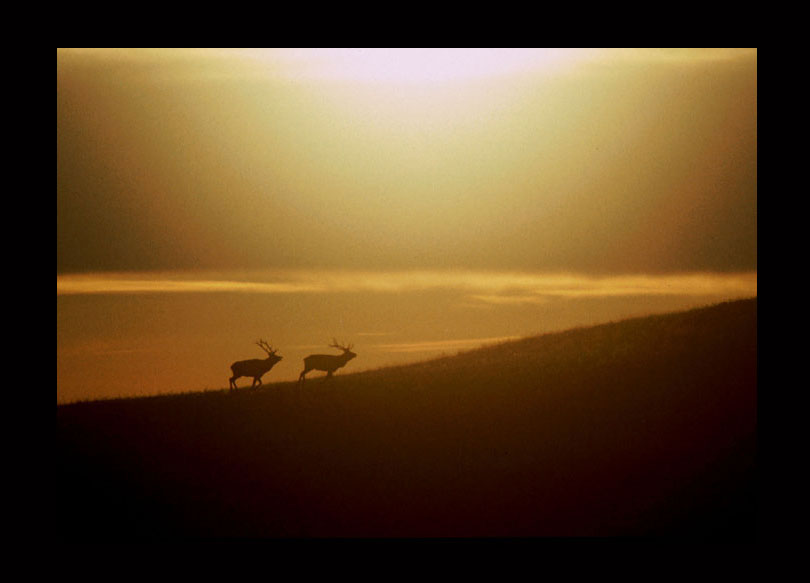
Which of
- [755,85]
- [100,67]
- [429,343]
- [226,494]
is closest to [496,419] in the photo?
[429,343]

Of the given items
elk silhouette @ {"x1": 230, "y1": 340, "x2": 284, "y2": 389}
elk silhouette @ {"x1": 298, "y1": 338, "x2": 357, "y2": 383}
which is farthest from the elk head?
elk silhouette @ {"x1": 298, "y1": 338, "x2": 357, "y2": 383}

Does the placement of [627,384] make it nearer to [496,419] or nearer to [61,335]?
[496,419]

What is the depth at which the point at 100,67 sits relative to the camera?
695 centimetres

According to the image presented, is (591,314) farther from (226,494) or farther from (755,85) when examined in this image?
(226,494)

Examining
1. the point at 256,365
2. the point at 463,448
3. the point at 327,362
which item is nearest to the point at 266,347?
the point at 256,365

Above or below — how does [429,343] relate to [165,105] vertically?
below

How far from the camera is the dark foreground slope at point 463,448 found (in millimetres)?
6949

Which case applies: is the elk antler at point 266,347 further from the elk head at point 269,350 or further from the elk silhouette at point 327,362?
the elk silhouette at point 327,362

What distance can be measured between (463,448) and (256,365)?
150 cm

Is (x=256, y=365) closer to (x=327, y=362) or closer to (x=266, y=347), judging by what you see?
(x=266, y=347)

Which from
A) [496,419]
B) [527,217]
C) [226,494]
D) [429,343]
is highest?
[527,217]

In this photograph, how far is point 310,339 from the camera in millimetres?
7047

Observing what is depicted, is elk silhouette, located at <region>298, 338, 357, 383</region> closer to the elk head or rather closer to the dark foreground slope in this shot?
the dark foreground slope

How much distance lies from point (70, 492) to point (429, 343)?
8.48 feet
